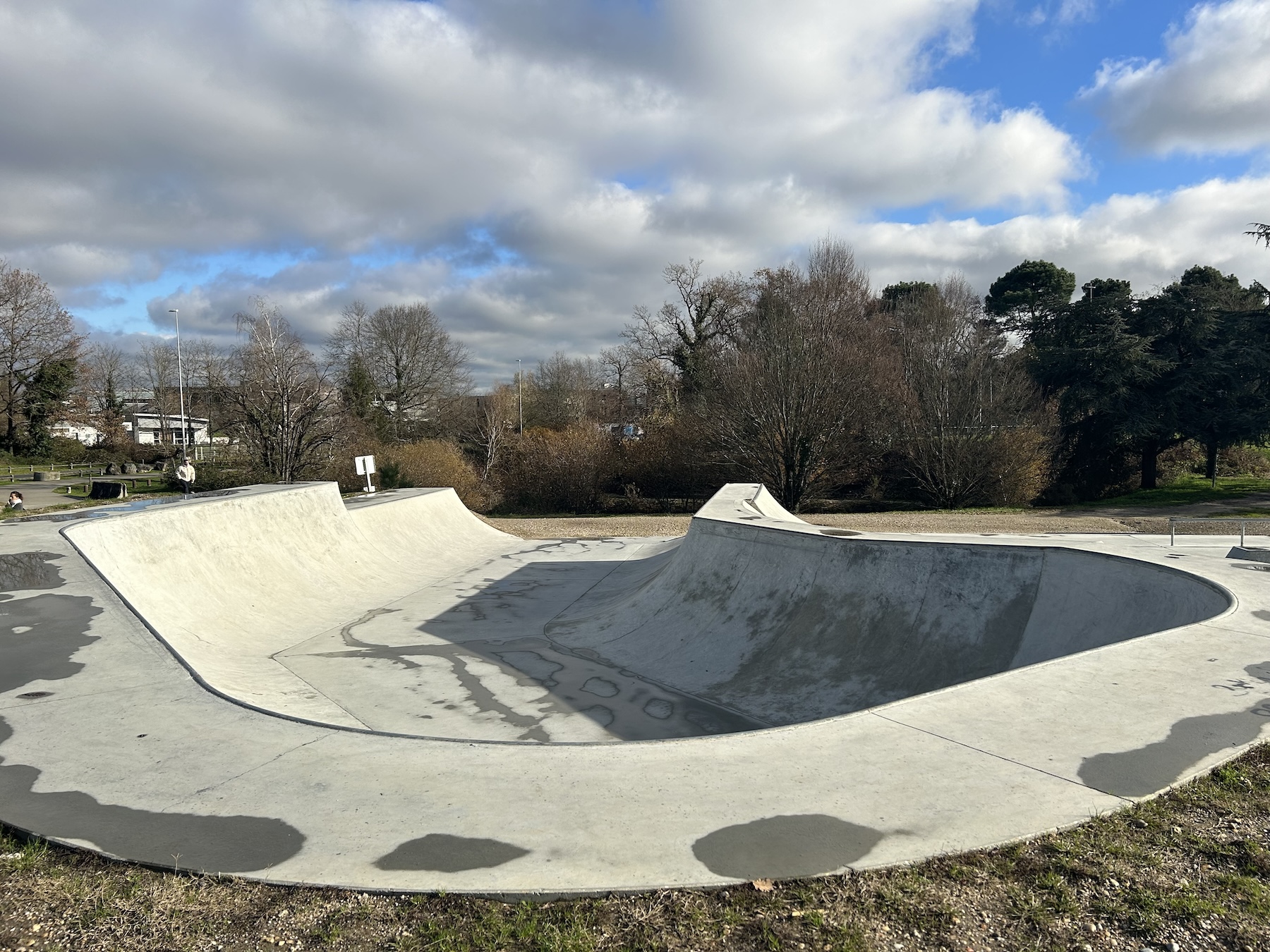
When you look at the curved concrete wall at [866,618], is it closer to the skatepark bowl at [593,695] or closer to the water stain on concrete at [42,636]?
the skatepark bowl at [593,695]

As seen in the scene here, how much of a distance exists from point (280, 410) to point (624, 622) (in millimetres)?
23987

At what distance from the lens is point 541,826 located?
317 cm

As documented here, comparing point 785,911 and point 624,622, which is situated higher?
point 785,911

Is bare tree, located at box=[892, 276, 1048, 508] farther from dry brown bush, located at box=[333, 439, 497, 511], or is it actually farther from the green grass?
dry brown bush, located at box=[333, 439, 497, 511]

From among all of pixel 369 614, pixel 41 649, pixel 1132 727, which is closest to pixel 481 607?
pixel 369 614

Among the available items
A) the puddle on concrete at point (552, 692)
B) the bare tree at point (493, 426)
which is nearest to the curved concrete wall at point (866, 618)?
the puddle on concrete at point (552, 692)

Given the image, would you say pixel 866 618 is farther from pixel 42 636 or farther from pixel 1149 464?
pixel 1149 464

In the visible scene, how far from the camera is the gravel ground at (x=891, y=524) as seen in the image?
657 inches

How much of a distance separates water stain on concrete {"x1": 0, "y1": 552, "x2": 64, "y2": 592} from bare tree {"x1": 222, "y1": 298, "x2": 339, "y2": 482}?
20.6 m

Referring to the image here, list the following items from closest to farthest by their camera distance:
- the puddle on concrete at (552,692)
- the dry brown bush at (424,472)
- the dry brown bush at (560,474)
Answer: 1. the puddle on concrete at (552,692)
2. the dry brown bush at (424,472)
3. the dry brown bush at (560,474)

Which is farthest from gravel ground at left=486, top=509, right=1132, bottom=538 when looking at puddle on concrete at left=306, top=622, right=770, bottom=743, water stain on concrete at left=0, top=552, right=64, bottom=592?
water stain on concrete at left=0, top=552, right=64, bottom=592

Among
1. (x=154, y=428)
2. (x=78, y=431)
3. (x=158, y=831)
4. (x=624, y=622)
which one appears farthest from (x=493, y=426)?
(x=154, y=428)

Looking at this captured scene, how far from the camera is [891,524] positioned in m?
18.5

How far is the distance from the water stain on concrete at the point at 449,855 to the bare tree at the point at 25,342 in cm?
4021
